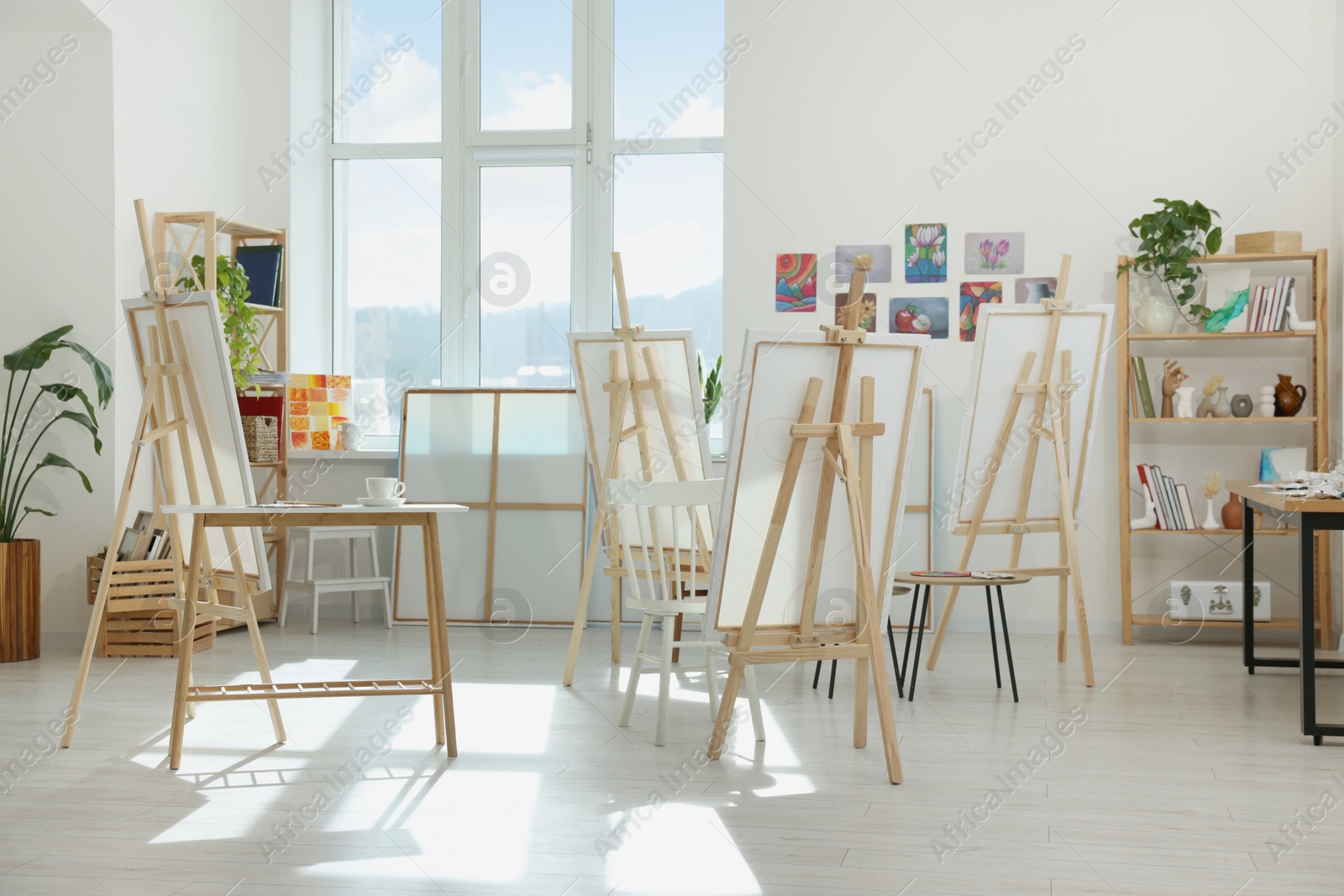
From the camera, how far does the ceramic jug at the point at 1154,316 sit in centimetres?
545

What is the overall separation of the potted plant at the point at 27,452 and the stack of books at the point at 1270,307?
516cm

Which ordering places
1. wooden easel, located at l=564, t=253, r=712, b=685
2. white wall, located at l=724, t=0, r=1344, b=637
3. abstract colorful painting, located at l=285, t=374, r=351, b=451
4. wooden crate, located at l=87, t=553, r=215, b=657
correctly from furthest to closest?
abstract colorful painting, located at l=285, t=374, r=351, b=451, white wall, located at l=724, t=0, r=1344, b=637, wooden crate, located at l=87, t=553, r=215, b=657, wooden easel, located at l=564, t=253, r=712, b=685

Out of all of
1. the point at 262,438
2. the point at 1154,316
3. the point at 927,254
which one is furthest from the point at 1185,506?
the point at 262,438

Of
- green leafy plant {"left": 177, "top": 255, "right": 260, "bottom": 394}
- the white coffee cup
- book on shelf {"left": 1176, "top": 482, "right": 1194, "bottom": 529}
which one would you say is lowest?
book on shelf {"left": 1176, "top": 482, "right": 1194, "bottom": 529}

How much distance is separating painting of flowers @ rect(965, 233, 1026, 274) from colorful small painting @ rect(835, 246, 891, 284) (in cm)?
40

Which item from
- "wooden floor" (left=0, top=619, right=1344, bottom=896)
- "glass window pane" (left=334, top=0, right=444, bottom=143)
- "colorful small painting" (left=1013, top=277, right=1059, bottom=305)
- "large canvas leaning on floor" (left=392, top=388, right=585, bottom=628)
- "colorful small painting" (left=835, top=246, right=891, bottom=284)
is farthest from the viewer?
"glass window pane" (left=334, top=0, right=444, bottom=143)

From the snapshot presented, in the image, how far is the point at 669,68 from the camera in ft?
21.7

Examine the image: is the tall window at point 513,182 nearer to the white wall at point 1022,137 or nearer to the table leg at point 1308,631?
the white wall at point 1022,137

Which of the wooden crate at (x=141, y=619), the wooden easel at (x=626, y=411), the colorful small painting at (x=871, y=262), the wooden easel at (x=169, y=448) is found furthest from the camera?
the colorful small painting at (x=871, y=262)

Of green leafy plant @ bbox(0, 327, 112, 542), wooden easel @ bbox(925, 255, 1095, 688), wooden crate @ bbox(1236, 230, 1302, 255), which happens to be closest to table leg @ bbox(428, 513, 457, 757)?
wooden easel @ bbox(925, 255, 1095, 688)

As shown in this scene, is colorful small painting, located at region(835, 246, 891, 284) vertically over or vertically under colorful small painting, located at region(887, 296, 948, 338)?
over

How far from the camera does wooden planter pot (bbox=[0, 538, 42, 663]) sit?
4902 mm

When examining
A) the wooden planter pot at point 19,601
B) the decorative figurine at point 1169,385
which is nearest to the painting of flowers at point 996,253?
the decorative figurine at point 1169,385

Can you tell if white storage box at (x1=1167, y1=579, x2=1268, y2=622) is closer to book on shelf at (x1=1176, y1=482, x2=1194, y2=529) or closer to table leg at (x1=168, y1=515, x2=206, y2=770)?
book on shelf at (x1=1176, y1=482, x2=1194, y2=529)
